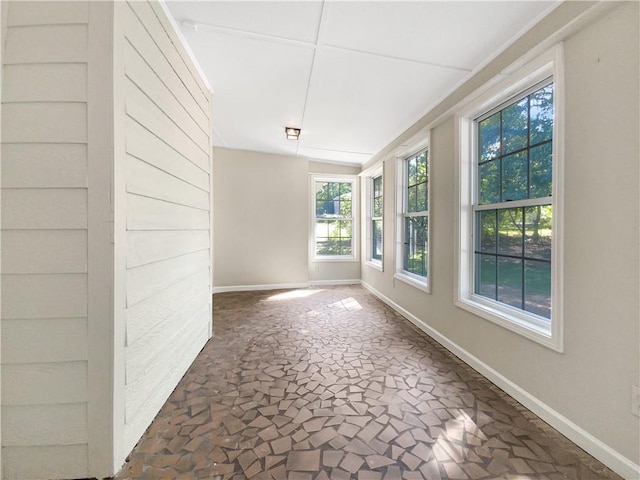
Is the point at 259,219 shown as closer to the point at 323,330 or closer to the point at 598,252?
the point at 323,330

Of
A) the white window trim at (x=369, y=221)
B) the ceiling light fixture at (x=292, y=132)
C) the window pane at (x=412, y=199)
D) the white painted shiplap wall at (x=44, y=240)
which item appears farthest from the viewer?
the white window trim at (x=369, y=221)

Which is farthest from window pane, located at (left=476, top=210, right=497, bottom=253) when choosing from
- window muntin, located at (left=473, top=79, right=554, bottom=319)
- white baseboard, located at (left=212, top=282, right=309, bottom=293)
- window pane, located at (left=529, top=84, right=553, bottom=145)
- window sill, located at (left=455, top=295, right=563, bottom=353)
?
A: white baseboard, located at (left=212, top=282, right=309, bottom=293)

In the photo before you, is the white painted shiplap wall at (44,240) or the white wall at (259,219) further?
the white wall at (259,219)

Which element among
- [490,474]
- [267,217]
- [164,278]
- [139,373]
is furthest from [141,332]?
[267,217]

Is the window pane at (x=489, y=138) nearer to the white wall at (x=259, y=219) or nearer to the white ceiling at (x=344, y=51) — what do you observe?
the white ceiling at (x=344, y=51)

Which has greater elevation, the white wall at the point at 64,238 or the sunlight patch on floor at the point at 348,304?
the white wall at the point at 64,238

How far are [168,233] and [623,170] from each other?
2.47 meters

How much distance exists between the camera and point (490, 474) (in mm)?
1188

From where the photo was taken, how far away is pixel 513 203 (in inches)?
73.4

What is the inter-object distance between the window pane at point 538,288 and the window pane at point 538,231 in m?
0.07

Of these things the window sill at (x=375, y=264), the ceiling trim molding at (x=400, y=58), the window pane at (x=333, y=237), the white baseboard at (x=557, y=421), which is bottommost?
the white baseboard at (x=557, y=421)

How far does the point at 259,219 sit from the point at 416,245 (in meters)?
2.90

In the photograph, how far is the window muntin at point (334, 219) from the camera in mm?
5316

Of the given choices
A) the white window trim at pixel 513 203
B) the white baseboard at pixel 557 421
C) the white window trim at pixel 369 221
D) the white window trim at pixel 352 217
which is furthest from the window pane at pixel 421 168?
the white window trim at pixel 352 217
